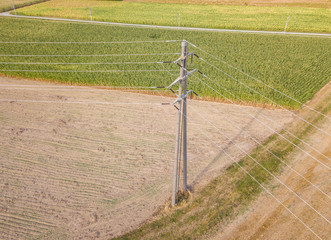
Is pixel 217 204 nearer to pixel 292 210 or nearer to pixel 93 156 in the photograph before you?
pixel 292 210

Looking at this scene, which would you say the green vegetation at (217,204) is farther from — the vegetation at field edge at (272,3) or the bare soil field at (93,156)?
the vegetation at field edge at (272,3)

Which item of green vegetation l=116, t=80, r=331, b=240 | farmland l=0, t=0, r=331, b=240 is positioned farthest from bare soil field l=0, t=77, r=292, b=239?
green vegetation l=116, t=80, r=331, b=240

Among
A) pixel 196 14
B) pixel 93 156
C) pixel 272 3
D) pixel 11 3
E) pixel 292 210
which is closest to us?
pixel 292 210

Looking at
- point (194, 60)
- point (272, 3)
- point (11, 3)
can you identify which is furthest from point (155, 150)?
point (11, 3)

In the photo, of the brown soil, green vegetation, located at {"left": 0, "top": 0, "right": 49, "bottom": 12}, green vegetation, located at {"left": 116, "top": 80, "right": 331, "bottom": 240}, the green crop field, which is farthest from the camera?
green vegetation, located at {"left": 0, "top": 0, "right": 49, "bottom": 12}

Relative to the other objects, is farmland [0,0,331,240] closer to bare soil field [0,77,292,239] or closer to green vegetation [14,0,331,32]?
bare soil field [0,77,292,239]

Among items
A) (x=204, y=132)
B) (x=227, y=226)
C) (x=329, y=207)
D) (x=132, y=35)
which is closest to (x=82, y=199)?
(x=227, y=226)

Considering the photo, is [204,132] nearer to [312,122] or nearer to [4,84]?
[312,122]
